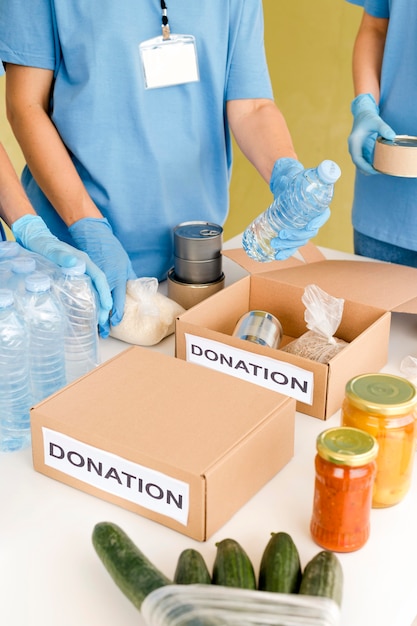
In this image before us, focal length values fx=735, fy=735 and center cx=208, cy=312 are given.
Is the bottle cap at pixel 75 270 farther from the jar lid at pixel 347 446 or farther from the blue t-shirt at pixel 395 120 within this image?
the blue t-shirt at pixel 395 120

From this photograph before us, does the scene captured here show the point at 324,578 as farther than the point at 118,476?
No

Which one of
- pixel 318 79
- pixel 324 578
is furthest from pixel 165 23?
pixel 318 79

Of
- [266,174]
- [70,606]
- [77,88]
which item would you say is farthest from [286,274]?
[70,606]

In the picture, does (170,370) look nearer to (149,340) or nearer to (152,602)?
(149,340)

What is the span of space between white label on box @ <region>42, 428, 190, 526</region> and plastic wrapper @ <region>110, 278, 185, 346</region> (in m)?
0.43

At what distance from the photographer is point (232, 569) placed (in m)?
0.84

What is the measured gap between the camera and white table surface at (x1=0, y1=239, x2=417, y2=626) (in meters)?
0.90

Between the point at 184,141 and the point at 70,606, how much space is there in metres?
1.13

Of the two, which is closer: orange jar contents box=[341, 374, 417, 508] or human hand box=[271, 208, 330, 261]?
orange jar contents box=[341, 374, 417, 508]

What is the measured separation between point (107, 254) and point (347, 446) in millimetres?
790

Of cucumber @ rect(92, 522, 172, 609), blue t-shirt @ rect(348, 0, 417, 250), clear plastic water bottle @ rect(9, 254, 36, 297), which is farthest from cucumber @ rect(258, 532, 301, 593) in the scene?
blue t-shirt @ rect(348, 0, 417, 250)

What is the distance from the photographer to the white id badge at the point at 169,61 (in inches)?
63.1

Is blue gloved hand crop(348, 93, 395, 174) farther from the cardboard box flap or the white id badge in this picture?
the white id badge

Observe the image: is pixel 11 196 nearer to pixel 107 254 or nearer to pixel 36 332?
pixel 107 254
